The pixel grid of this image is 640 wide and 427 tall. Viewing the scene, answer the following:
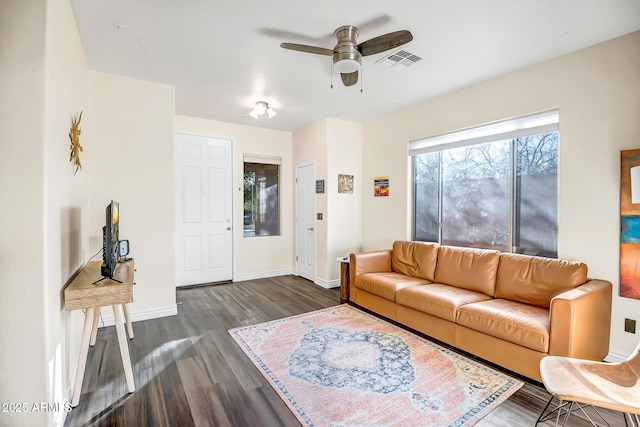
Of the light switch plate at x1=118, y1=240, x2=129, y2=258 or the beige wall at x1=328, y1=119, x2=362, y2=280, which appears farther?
the beige wall at x1=328, y1=119, x2=362, y2=280

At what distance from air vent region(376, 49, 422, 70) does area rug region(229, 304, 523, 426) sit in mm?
2672

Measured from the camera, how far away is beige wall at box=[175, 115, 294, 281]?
16.7 feet

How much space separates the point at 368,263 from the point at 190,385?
241cm

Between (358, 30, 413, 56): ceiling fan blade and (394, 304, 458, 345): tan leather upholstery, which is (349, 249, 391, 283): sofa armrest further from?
(358, 30, 413, 56): ceiling fan blade

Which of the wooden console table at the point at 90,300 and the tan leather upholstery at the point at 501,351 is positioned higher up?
the wooden console table at the point at 90,300

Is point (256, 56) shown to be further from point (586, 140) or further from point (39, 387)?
point (586, 140)

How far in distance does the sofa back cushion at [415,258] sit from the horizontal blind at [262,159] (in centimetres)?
275

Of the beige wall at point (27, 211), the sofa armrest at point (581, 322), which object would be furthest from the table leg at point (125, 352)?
the sofa armrest at point (581, 322)

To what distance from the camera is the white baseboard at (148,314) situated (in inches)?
132

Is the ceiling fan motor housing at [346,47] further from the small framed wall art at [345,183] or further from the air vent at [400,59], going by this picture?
the small framed wall art at [345,183]

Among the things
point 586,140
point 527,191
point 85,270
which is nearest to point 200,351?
point 85,270

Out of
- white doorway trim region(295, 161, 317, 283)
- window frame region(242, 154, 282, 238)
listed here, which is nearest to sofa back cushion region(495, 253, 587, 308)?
white doorway trim region(295, 161, 317, 283)

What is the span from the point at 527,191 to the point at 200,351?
3601 mm

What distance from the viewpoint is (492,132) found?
344 cm
